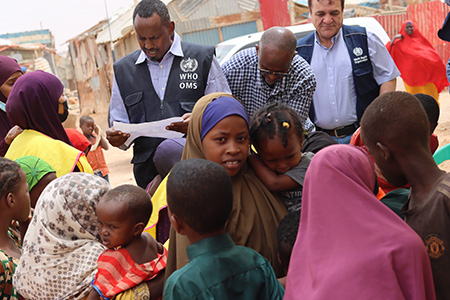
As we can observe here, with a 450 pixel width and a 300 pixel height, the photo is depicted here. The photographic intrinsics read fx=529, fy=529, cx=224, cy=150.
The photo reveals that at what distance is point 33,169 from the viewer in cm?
349

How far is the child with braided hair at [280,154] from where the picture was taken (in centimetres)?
266

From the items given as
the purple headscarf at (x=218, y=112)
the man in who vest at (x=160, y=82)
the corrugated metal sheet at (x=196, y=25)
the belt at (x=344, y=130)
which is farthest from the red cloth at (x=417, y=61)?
the corrugated metal sheet at (x=196, y=25)

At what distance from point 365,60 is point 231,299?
10.0ft

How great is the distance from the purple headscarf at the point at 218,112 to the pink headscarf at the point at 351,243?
2.27 feet

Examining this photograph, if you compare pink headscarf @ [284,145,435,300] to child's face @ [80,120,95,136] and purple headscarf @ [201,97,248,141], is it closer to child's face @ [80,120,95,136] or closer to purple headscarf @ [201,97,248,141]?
purple headscarf @ [201,97,248,141]

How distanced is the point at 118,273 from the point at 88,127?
657cm

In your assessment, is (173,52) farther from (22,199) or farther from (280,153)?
(280,153)

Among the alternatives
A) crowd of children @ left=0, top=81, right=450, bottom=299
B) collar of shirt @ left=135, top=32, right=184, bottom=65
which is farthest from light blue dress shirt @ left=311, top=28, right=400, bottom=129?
crowd of children @ left=0, top=81, right=450, bottom=299

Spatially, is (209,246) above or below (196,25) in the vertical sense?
above

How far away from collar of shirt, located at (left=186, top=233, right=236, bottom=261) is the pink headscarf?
0.30m

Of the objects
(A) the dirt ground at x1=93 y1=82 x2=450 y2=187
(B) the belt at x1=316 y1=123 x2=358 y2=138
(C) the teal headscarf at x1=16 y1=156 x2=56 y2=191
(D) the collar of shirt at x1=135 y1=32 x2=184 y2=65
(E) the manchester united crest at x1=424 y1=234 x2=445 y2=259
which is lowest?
(A) the dirt ground at x1=93 y1=82 x2=450 y2=187

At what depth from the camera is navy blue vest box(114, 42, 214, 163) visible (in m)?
4.07

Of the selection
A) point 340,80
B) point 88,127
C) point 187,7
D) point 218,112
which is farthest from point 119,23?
point 218,112

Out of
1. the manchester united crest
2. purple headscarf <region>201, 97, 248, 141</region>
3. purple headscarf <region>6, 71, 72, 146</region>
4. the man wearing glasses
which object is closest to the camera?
the manchester united crest
